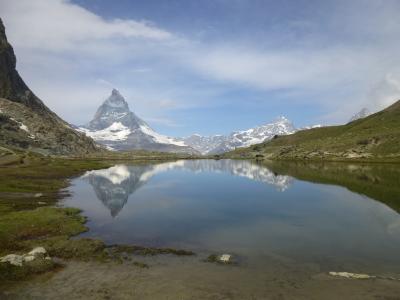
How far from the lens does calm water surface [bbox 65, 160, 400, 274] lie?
1865 inches

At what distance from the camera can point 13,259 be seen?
39656 mm

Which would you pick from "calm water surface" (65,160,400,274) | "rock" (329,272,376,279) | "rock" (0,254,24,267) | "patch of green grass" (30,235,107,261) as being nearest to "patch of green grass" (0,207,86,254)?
"patch of green grass" (30,235,107,261)

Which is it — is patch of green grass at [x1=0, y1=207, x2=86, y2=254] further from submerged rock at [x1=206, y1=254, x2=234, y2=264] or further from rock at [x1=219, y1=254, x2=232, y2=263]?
rock at [x1=219, y1=254, x2=232, y2=263]

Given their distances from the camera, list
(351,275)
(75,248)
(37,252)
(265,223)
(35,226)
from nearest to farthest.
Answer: (351,275) → (37,252) → (75,248) → (35,226) → (265,223)

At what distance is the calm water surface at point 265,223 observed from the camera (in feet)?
155

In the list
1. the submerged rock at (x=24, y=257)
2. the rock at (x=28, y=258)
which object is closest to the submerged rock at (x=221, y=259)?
the submerged rock at (x=24, y=257)

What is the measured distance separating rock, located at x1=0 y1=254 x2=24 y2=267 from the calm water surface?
1486 cm

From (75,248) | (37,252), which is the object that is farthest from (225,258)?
(37,252)

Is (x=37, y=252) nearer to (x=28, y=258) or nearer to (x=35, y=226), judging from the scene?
(x=28, y=258)

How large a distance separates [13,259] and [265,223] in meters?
41.1

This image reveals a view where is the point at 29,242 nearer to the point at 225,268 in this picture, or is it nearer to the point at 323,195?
the point at 225,268

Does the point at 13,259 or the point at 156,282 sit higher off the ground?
the point at 13,259

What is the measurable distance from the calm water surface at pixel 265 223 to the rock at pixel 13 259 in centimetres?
1486

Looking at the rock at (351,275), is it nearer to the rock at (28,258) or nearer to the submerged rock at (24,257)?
the submerged rock at (24,257)
